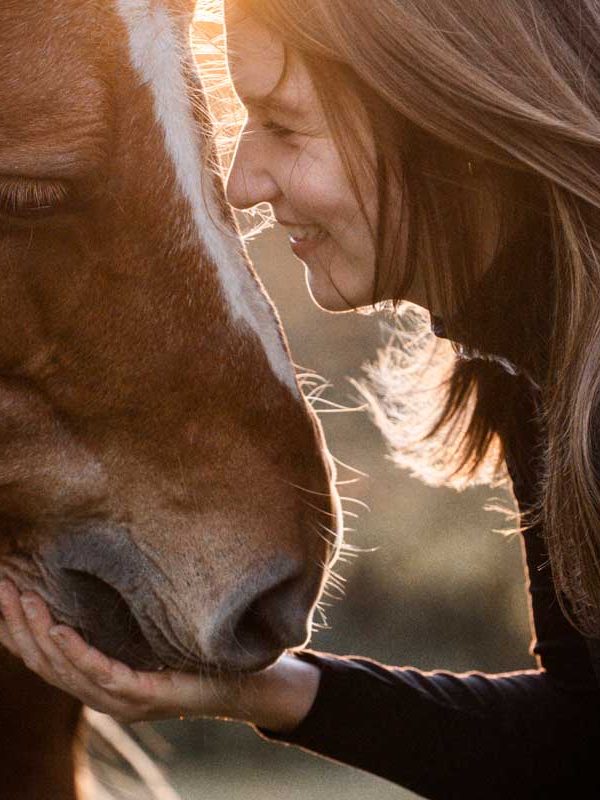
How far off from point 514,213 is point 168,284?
532mm

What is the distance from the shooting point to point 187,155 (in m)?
1.59

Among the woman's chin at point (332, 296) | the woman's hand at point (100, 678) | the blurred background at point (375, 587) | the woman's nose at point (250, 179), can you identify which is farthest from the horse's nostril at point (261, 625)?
the blurred background at point (375, 587)

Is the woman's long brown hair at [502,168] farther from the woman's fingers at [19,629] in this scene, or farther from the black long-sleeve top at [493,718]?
the woman's fingers at [19,629]

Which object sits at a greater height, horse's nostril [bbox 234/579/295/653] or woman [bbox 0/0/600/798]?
woman [bbox 0/0/600/798]

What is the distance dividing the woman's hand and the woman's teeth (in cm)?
70

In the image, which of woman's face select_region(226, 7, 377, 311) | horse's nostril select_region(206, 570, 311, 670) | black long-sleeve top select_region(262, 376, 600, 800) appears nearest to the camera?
horse's nostril select_region(206, 570, 311, 670)

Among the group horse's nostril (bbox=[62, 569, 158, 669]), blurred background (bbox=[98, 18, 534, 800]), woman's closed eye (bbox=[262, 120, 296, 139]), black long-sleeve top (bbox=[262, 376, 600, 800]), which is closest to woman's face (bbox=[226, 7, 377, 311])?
woman's closed eye (bbox=[262, 120, 296, 139])

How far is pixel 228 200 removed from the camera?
5.84ft

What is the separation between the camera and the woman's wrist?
6.09ft

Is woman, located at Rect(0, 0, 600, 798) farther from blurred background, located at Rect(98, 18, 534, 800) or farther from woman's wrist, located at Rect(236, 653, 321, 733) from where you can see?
blurred background, located at Rect(98, 18, 534, 800)

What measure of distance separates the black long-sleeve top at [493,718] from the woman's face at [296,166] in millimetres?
485

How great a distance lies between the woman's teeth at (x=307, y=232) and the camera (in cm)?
186

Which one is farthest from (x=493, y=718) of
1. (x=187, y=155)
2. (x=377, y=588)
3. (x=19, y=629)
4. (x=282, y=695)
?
(x=377, y=588)

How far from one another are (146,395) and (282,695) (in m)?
0.63
